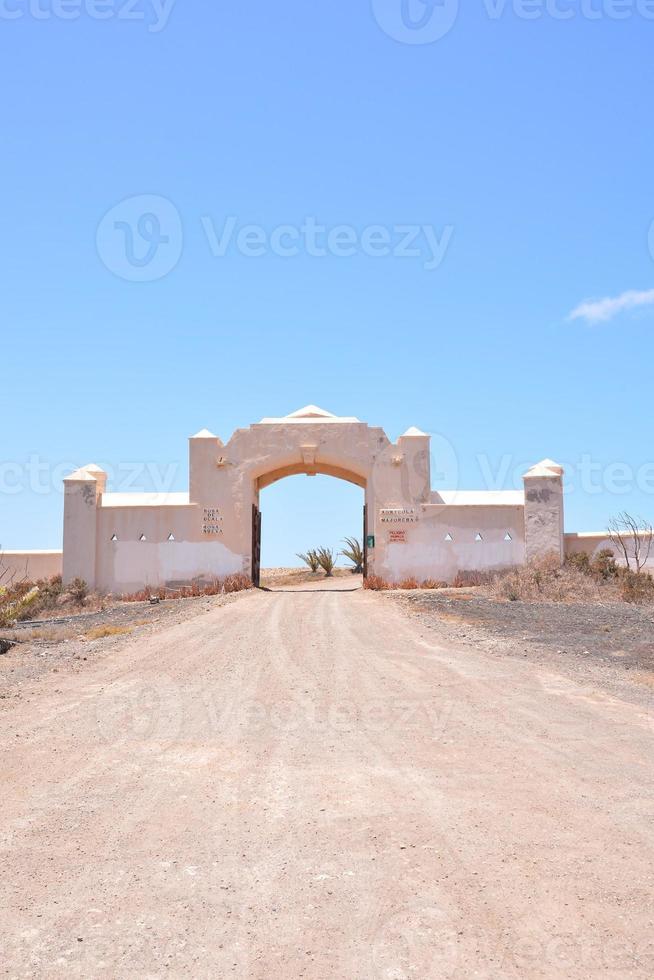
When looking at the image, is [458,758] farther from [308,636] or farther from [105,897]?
[308,636]

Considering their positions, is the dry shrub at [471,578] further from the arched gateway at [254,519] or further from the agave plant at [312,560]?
the agave plant at [312,560]

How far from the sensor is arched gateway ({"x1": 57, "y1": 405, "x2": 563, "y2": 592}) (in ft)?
89.0

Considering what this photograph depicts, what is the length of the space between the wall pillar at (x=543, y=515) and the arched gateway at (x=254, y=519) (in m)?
0.03

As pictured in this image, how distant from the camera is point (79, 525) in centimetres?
2730

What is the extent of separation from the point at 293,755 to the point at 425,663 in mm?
4722

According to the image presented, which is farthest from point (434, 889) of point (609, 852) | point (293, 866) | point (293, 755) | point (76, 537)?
point (76, 537)

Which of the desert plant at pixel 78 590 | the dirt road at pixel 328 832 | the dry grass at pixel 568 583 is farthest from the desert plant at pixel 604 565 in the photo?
the dirt road at pixel 328 832

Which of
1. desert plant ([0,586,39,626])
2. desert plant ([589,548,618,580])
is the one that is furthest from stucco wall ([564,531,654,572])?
desert plant ([0,586,39,626])

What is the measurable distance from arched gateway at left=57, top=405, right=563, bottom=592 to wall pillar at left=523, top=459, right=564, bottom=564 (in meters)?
0.03

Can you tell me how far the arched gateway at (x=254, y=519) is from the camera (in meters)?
A: 27.1

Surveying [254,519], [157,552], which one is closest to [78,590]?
[157,552]

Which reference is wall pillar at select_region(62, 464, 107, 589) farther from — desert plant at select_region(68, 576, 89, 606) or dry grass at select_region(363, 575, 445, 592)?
dry grass at select_region(363, 575, 445, 592)

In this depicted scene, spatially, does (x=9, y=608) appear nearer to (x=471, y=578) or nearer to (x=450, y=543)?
(x=450, y=543)

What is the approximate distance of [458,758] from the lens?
6.61 meters
